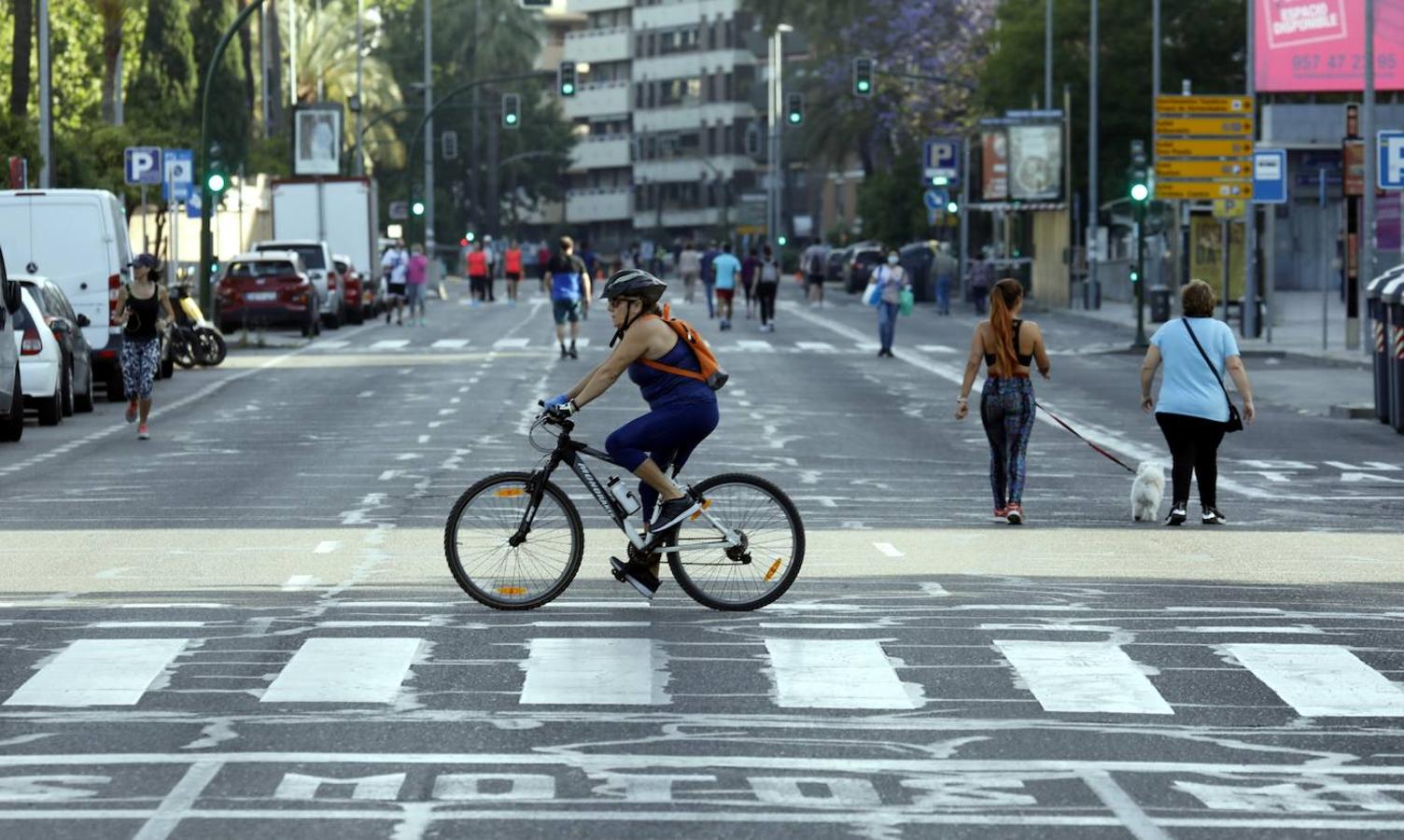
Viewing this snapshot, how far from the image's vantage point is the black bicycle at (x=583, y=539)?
13.1 meters

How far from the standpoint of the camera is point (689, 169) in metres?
159

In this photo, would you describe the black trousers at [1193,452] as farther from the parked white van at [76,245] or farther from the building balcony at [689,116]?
the building balcony at [689,116]

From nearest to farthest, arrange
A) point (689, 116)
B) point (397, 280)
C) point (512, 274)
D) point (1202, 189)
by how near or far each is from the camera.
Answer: point (1202, 189)
point (397, 280)
point (512, 274)
point (689, 116)

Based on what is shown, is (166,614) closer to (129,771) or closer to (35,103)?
(129,771)

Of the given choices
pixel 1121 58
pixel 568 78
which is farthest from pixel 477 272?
pixel 1121 58

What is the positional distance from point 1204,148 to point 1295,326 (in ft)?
31.3

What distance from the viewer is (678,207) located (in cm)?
16012

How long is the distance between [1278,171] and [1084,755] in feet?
119

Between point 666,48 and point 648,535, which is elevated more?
point 666,48

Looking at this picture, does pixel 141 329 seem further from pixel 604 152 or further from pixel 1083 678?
pixel 604 152

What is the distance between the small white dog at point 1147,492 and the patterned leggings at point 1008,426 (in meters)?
0.72

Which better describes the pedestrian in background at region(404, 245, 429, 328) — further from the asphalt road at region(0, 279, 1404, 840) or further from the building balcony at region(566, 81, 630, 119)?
the building balcony at region(566, 81, 630, 119)

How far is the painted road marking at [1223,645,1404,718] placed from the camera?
10.0 metres

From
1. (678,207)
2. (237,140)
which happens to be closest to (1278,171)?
(237,140)
